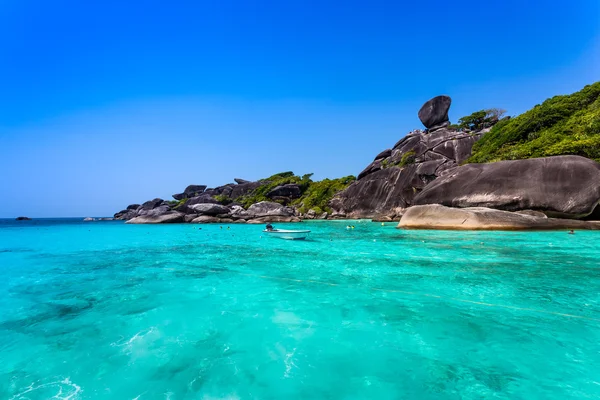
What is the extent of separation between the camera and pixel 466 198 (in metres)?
25.0

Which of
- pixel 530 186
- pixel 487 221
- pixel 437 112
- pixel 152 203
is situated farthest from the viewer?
pixel 152 203

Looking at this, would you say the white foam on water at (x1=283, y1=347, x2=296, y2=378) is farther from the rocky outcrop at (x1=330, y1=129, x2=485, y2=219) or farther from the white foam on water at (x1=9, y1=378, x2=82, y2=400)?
the rocky outcrop at (x1=330, y1=129, x2=485, y2=219)

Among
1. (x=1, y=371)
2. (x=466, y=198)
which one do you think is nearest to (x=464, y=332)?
(x=1, y=371)

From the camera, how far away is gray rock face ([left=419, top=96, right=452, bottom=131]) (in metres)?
49.3

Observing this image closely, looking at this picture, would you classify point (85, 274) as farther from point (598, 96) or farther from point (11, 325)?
point (598, 96)

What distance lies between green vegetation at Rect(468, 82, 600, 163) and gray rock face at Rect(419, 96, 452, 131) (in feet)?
38.2

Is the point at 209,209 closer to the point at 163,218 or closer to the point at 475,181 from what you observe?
the point at 163,218

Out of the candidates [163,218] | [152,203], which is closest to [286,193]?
[163,218]

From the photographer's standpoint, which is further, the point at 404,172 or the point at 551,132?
the point at 404,172

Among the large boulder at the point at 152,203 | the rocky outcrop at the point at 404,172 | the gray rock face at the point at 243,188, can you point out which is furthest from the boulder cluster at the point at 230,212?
the large boulder at the point at 152,203

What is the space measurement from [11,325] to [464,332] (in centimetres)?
869

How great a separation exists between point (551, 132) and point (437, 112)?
69.8 ft

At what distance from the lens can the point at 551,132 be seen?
30.0 metres

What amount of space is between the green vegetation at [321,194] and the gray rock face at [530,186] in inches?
1154
